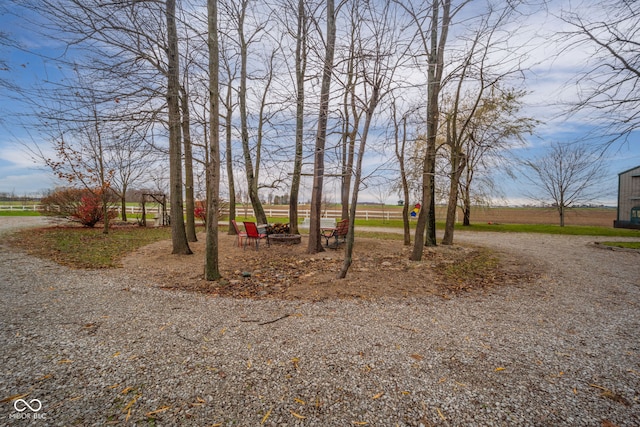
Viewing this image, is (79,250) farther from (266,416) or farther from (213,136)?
(266,416)

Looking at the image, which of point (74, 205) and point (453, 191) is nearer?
point (453, 191)

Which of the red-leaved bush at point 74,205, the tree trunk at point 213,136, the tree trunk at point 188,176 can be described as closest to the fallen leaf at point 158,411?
the tree trunk at point 213,136

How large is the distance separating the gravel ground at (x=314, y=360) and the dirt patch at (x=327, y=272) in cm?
53

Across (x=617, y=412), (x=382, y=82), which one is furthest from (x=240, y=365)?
(x=382, y=82)

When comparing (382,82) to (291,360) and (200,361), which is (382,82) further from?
(200,361)

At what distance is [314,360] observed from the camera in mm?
2613

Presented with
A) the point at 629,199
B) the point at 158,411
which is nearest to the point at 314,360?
the point at 158,411

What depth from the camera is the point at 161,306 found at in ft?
13.2

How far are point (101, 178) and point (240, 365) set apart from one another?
13.6m

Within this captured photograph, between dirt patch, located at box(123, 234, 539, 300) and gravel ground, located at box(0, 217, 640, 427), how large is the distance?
529 mm

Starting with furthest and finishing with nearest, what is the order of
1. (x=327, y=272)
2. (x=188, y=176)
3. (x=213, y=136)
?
(x=188, y=176)
(x=327, y=272)
(x=213, y=136)

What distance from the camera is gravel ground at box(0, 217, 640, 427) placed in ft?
6.41

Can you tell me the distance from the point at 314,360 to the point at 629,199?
30127 millimetres

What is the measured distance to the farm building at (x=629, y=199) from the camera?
67.2 ft
